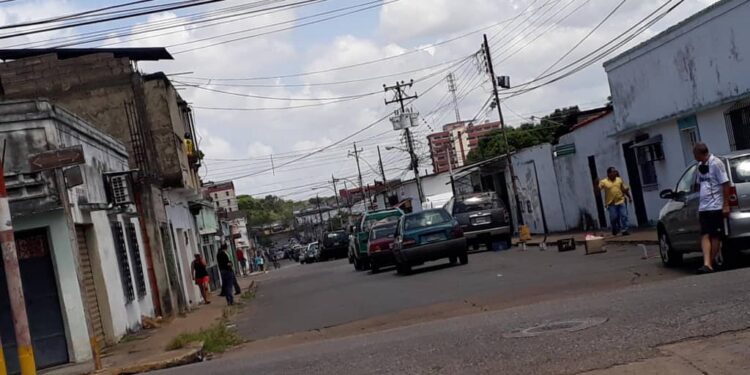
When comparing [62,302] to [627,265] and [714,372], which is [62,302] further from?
[714,372]

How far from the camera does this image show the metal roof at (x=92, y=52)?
3311 cm

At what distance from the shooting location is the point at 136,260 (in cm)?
2269

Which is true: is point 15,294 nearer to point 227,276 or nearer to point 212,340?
point 212,340

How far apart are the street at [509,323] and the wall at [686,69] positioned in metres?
5.00

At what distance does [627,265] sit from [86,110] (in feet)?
63.4

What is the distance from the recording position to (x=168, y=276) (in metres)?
25.8

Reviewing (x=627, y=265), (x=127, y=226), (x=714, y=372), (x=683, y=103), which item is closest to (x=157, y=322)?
(x=127, y=226)

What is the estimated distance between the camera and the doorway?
2802 cm

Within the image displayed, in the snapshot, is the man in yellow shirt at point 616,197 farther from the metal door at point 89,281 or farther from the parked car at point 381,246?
the metal door at point 89,281

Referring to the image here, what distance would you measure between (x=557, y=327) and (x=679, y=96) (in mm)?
15506

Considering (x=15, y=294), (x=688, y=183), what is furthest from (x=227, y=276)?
(x=15, y=294)

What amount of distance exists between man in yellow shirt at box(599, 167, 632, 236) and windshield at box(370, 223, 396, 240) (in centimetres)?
717

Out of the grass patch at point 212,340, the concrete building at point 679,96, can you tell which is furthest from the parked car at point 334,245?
the grass patch at point 212,340

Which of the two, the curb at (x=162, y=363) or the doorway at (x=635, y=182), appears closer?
the curb at (x=162, y=363)
